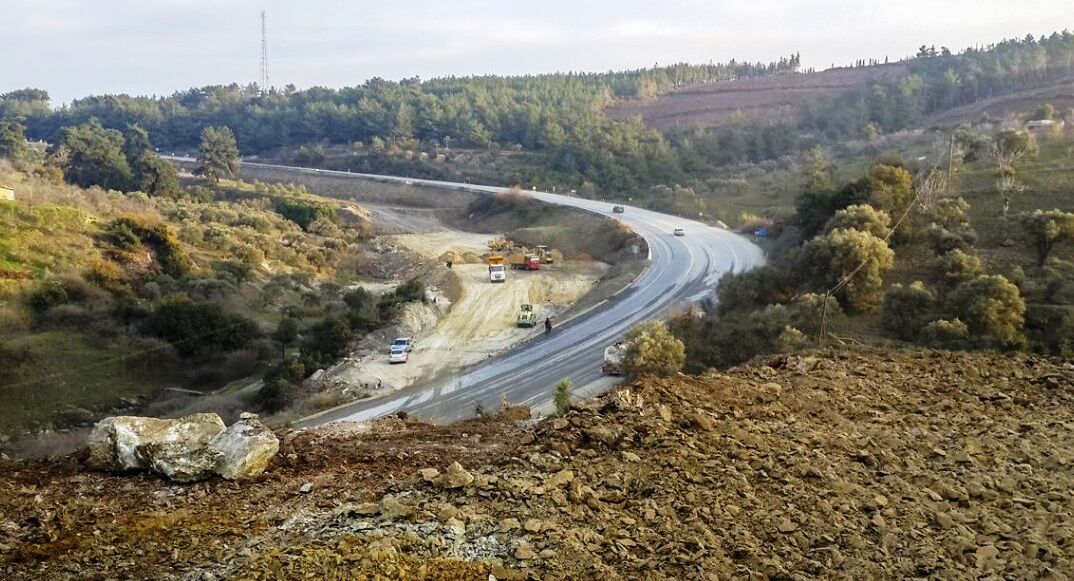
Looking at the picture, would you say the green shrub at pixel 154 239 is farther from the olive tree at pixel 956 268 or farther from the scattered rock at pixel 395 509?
the scattered rock at pixel 395 509

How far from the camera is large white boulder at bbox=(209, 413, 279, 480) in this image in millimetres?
9625

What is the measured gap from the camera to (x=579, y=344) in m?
36.9

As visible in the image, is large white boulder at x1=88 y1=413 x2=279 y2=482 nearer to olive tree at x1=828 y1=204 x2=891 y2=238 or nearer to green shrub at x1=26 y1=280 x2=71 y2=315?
olive tree at x1=828 y1=204 x2=891 y2=238

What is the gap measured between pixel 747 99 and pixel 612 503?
435ft

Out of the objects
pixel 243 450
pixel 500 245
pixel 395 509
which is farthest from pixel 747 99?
pixel 395 509

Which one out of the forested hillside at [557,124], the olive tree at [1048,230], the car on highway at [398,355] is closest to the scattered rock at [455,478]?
the car on highway at [398,355]

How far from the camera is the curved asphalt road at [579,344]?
29812 millimetres

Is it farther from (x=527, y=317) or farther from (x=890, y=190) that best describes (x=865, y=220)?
(x=527, y=317)

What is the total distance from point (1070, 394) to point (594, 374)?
65.6 ft

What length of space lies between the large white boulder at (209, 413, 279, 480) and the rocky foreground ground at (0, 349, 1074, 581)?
24 cm

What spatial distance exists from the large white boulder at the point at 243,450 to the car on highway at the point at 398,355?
25128 millimetres

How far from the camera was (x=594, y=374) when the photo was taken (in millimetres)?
32188

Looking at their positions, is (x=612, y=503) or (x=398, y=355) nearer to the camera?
(x=612, y=503)

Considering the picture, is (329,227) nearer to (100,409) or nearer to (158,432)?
(100,409)
